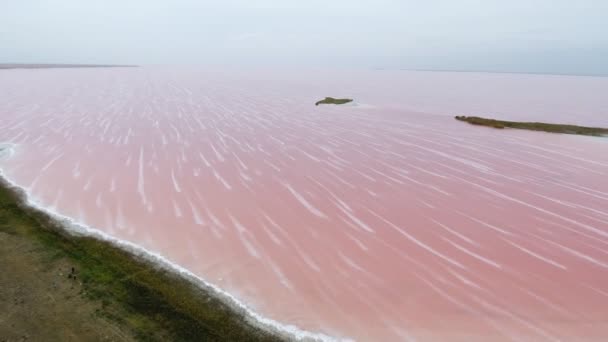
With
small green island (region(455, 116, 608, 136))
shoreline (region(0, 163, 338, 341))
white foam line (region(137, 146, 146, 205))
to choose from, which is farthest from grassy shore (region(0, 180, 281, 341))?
small green island (region(455, 116, 608, 136))

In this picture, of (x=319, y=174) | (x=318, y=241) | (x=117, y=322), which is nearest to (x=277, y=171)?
(x=319, y=174)

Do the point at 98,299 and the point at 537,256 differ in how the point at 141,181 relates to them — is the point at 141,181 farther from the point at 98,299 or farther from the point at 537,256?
the point at 537,256

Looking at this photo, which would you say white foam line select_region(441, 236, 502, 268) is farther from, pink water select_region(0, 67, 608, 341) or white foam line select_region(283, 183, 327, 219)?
white foam line select_region(283, 183, 327, 219)

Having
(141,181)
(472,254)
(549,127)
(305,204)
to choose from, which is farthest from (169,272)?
(549,127)

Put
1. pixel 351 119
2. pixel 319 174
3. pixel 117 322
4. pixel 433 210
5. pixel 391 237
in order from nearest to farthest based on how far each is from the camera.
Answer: pixel 117 322, pixel 391 237, pixel 433 210, pixel 319 174, pixel 351 119

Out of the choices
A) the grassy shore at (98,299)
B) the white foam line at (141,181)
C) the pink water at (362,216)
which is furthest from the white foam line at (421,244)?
the white foam line at (141,181)

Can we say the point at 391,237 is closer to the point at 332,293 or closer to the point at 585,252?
the point at 332,293
